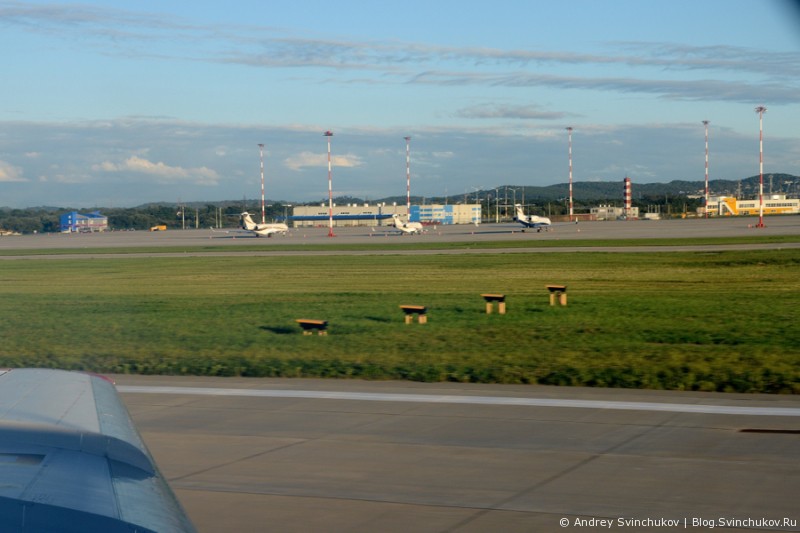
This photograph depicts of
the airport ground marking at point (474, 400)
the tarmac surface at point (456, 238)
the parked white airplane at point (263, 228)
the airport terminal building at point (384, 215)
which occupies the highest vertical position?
the airport terminal building at point (384, 215)

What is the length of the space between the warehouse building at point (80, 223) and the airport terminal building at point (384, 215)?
3166 centimetres

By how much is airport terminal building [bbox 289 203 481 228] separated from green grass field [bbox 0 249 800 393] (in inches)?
4121

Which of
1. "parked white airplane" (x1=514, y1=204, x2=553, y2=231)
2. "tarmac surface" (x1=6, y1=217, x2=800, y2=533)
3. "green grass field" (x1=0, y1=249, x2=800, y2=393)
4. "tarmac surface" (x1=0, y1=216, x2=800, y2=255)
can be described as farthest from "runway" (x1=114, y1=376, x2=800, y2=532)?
"parked white airplane" (x1=514, y1=204, x2=553, y2=231)

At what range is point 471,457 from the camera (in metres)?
8.30

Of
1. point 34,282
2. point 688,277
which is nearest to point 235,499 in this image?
point 688,277

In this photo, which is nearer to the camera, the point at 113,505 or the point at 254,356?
the point at 113,505

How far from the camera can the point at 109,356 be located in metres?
15.7

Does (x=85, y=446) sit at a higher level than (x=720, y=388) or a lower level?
higher

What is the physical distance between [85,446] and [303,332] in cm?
1540

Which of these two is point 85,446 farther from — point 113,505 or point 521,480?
point 521,480

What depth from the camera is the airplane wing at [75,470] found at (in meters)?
2.22

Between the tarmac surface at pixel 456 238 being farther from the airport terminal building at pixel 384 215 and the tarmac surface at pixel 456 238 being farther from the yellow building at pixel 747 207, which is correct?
the yellow building at pixel 747 207

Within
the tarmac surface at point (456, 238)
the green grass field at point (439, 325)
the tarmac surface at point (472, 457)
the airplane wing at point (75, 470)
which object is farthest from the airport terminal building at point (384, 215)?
the airplane wing at point (75, 470)

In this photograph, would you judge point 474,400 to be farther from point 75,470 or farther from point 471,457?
point 75,470
